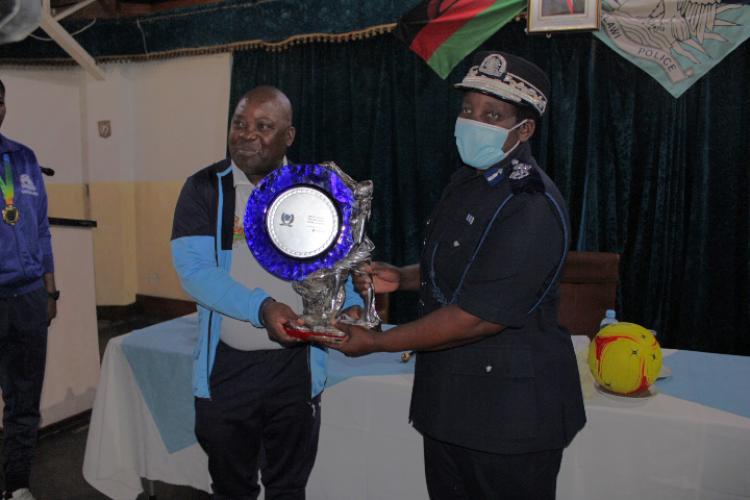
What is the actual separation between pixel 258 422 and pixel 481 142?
87cm

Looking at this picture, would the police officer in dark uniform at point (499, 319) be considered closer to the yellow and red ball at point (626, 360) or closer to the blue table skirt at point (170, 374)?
the yellow and red ball at point (626, 360)

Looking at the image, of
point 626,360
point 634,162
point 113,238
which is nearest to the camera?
A: point 626,360

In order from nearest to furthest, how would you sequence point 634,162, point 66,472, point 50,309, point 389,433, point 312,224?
point 312,224
point 389,433
point 50,309
point 66,472
point 634,162

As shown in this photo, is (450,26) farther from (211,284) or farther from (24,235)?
(211,284)

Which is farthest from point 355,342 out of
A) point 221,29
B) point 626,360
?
point 221,29

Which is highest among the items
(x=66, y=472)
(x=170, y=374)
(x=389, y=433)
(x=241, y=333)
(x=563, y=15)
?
(x=563, y=15)

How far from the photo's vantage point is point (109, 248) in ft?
18.5

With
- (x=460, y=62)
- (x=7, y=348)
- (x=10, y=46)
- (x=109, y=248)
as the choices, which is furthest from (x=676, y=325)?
(x=10, y=46)

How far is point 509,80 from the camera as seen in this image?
1.23 m

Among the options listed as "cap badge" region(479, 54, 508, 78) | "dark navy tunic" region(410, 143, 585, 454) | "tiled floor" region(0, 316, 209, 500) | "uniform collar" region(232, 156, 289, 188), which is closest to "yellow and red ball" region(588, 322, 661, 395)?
"dark navy tunic" region(410, 143, 585, 454)

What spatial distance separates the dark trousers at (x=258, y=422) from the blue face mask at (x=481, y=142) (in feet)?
2.13

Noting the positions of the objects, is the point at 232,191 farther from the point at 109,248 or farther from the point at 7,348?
the point at 109,248

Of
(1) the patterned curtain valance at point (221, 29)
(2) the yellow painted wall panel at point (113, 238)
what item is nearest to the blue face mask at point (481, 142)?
(1) the patterned curtain valance at point (221, 29)

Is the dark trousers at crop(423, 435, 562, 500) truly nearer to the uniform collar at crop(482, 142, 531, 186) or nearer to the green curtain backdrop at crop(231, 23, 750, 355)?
the uniform collar at crop(482, 142, 531, 186)
